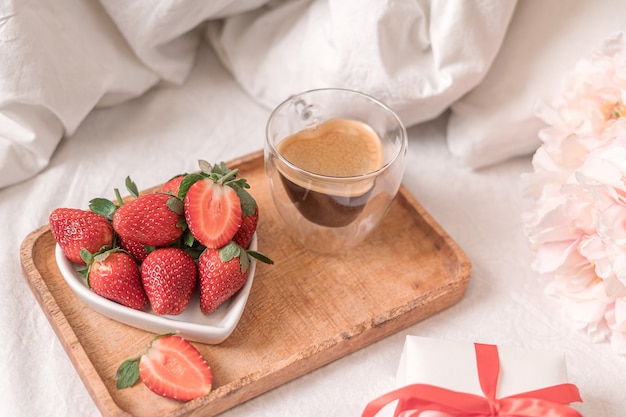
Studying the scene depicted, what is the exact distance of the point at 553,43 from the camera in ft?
3.78

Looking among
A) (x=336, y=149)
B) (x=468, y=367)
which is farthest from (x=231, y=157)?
(x=468, y=367)

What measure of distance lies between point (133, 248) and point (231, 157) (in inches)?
13.2

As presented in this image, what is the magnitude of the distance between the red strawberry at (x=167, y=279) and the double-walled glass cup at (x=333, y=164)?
0.65 feet

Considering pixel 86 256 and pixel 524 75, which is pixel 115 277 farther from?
pixel 524 75

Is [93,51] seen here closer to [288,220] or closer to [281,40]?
[281,40]

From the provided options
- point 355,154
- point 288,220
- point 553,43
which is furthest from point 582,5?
point 288,220

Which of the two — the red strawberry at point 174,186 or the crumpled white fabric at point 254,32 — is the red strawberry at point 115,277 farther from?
the crumpled white fabric at point 254,32

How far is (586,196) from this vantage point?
0.94 meters

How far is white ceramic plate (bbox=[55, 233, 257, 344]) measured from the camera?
894 millimetres

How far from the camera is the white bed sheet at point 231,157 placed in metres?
0.92

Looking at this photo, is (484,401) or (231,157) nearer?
(484,401)

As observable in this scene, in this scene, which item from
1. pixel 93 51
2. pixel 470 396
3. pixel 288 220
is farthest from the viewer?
pixel 93 51

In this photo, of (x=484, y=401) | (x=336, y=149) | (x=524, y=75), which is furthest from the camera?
(x=524, y=75)

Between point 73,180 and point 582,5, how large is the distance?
84 cm
